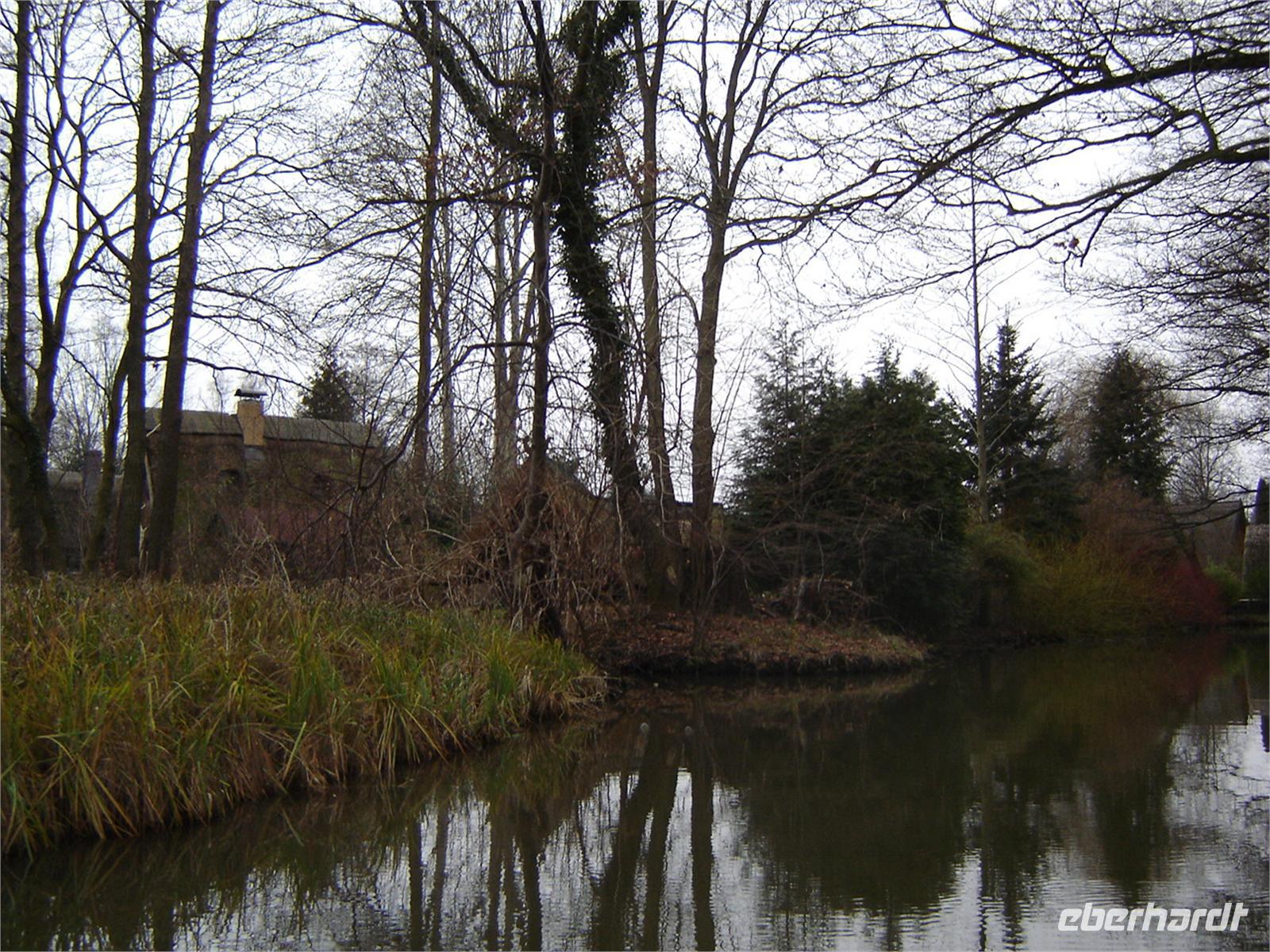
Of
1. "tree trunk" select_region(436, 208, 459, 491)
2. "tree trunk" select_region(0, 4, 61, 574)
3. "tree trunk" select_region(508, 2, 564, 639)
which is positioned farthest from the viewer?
"tree trunk" select_region(0, 4, 61, 574)

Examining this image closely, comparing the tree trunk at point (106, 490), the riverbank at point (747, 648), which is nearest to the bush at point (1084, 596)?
the riverbank at point (747, 648)

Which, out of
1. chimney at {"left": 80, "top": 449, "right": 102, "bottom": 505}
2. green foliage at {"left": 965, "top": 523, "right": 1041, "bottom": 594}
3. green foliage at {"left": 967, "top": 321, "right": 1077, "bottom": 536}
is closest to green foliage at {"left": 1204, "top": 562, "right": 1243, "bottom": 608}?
green foliage at {"left": 967, "top": 321, "right": 1077, "bottom": 536}

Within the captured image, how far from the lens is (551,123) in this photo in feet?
35.2

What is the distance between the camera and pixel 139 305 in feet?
45.2

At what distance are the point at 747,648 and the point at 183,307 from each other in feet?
28.3

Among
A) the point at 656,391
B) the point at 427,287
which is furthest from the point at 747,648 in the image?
the point at 427,287

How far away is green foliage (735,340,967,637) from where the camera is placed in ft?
55.1

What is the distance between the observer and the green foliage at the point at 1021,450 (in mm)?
24609

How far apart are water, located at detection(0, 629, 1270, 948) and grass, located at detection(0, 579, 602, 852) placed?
216mm

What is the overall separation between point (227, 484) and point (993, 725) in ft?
49.5

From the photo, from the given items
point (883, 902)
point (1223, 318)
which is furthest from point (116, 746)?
point (1223, 318)

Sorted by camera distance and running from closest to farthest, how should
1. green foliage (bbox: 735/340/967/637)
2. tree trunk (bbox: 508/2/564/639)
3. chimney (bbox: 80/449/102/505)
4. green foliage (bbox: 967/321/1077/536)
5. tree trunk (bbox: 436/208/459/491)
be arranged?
tree trunk (bbox: 436/208/459/491)
tree trunk (bbox: 508/2/564/639)
green foliage (bbox: 735/340/967/637)
green foliage (bbox: 967/321/1077/536)
chimney (bbox: 80/449/102/505)

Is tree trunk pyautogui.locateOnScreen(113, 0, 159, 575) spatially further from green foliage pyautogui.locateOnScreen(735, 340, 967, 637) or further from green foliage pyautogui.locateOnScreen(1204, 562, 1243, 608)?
green foliage pyautogui.locateOnScreen(1204, 562, 1243, 608)

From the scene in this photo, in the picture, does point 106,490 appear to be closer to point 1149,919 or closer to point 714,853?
point 714,853
